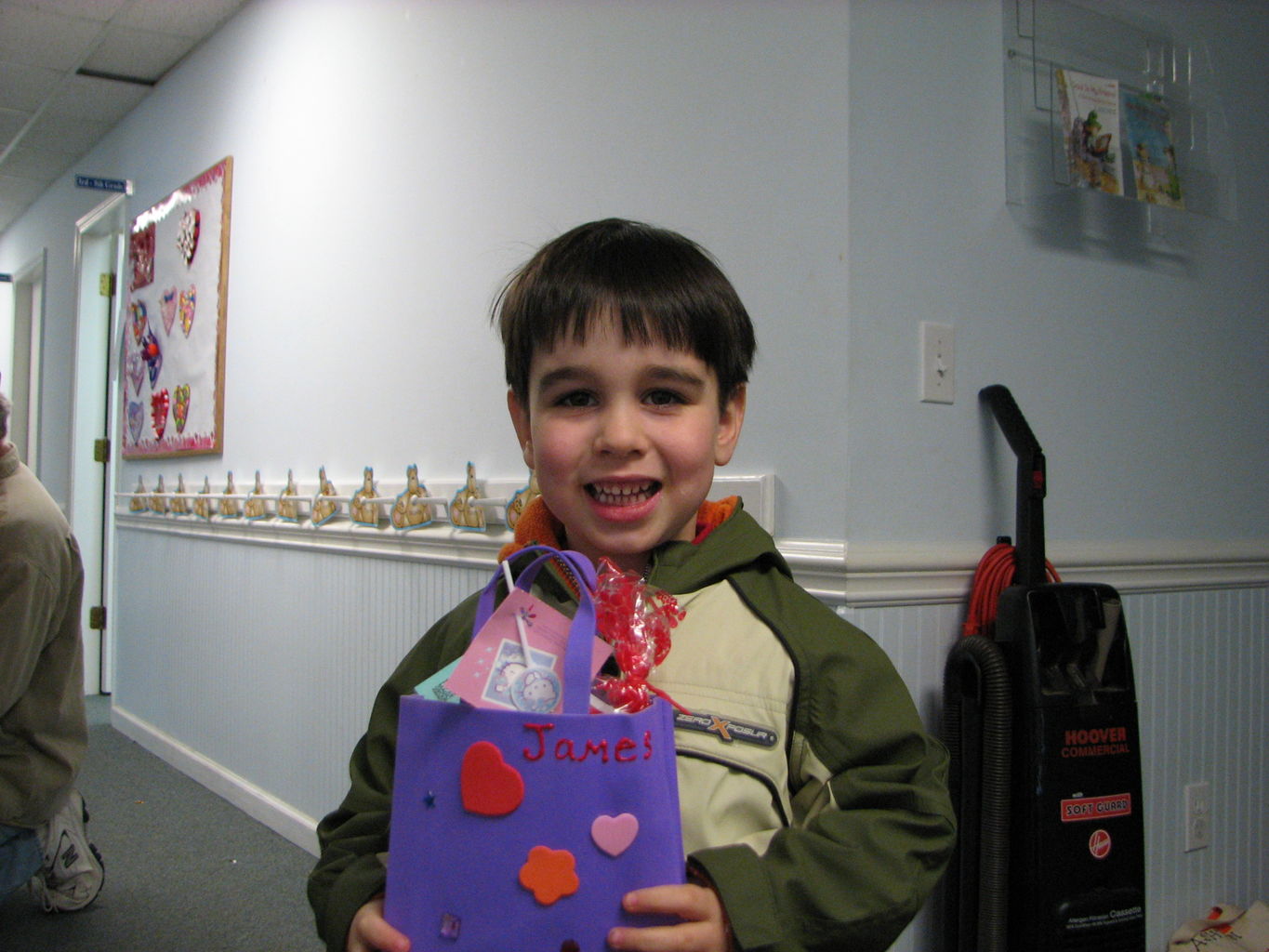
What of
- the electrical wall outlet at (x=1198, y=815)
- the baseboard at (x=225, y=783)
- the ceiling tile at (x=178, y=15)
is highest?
the ceiling tile at (x=178, y=15)

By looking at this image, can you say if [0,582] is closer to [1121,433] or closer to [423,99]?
[423,99]

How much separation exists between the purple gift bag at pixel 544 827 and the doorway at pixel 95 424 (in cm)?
491

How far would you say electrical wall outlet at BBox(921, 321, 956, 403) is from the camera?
1608 millimetres

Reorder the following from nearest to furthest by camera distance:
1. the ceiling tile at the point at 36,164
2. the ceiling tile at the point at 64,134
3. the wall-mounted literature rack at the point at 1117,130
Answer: the wall-mounted literature rack at the point at 1117,130, the ceiling tile at the point at 64,134, the ceiling tile at the point at 36,164

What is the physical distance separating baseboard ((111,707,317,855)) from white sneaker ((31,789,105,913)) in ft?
1.75

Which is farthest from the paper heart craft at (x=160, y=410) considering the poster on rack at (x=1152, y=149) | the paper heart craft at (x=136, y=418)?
the poster on rack at (x=1152, y=149)

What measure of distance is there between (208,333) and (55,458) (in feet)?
8.39

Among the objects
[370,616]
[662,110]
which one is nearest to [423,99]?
[662,110]

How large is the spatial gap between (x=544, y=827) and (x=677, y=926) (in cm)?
12


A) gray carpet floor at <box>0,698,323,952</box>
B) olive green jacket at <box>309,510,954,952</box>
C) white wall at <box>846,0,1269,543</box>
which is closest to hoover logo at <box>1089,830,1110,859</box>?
white wall at <box>846,0,1269,543</box>

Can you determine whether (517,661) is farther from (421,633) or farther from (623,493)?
(421,633)

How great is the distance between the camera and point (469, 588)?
2.25 meters

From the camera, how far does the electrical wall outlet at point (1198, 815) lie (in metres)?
1.98

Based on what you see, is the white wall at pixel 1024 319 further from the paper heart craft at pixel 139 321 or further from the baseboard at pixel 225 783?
the paper heart craft at pixel 139 321
